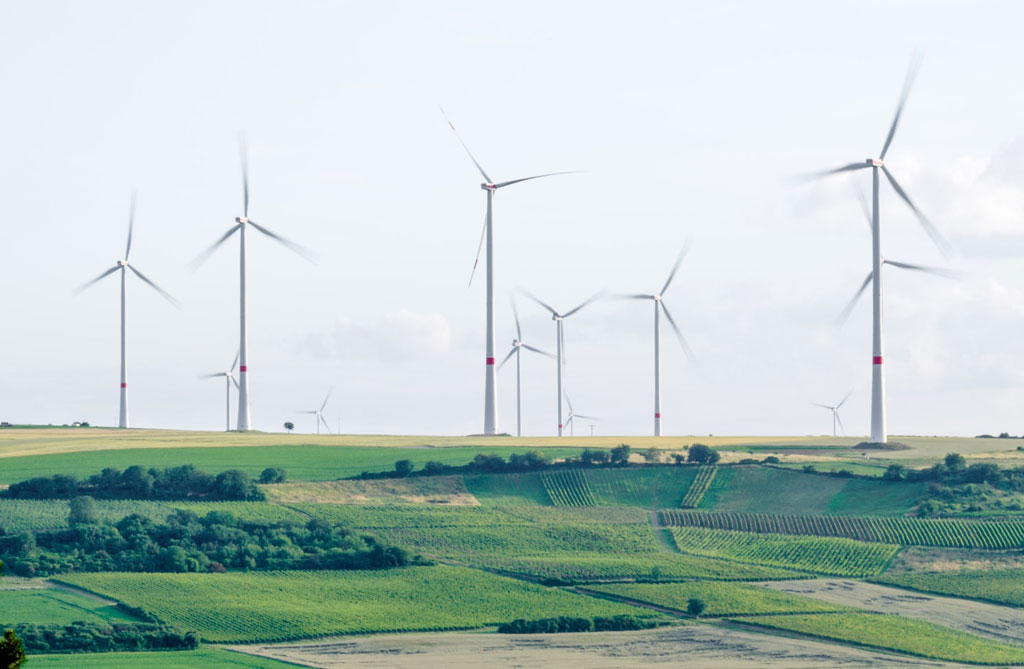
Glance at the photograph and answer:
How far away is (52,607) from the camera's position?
99.5 metres

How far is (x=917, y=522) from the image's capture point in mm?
134375

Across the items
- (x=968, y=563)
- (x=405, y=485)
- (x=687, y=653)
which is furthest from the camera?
(x=405, y=485)

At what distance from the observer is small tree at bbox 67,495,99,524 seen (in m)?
127

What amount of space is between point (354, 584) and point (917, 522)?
53.7m

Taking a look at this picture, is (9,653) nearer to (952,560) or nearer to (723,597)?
(723,597)

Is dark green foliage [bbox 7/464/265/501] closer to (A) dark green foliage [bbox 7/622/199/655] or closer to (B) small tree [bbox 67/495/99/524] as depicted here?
(B) small tree [bbox 67/495/99/524]

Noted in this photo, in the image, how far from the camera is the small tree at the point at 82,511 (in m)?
127

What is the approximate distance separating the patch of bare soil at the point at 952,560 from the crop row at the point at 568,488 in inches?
1343

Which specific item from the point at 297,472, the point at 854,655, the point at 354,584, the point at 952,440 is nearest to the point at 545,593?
the point at 354,584

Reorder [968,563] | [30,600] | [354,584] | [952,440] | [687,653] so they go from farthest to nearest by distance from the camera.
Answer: [952,440], [968,563], [354,584], [30,600], [687,653]

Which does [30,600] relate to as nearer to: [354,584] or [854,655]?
[354,584]

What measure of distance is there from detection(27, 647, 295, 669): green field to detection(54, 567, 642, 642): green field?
17.4 feet

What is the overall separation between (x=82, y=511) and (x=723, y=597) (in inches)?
2254

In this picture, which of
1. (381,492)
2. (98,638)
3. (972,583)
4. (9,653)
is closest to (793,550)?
(972,583)
